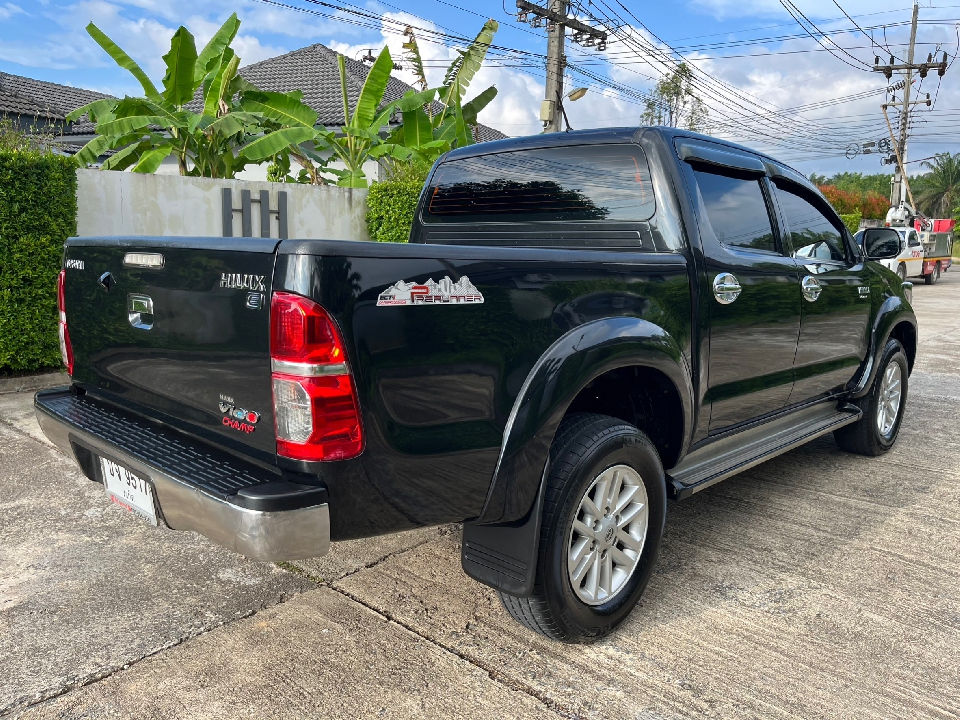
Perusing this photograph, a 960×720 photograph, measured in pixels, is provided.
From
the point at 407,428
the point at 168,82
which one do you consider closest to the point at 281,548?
the point at 407,428

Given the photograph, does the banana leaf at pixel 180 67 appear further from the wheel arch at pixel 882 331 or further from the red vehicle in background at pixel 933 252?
the red vehicle in background at pixel 933 252

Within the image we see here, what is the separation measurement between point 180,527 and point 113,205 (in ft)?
21.9

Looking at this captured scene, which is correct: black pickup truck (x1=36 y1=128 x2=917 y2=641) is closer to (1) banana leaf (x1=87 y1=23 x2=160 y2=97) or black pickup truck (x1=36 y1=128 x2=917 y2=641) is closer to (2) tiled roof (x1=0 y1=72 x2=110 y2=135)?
(1) banana leaf (x1=87 y1=23 x2=160 y2=97)

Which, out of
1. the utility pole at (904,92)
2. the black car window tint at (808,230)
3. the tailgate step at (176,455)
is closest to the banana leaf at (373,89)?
the black car window tint at (808,230)

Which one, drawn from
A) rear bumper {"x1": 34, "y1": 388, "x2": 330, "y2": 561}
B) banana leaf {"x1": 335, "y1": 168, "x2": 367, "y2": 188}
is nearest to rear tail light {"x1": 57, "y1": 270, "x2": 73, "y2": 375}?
rear bumper {"x1": 34, "y1": 388, "x2": 330, "y2": 561}

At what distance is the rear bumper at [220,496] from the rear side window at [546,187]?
76.2 inches

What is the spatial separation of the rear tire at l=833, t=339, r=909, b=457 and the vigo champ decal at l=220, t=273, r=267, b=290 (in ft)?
13.9

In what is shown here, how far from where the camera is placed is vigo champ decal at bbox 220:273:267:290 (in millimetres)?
2195

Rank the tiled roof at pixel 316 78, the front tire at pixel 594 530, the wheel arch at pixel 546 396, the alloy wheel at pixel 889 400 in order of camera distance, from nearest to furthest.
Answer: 1. the wheel arch at pixel 546 396
2. the front tire at pixel 594 530
3. the alloy wheel at pixel 889 400
4. the tiled roof at pixel 316 78

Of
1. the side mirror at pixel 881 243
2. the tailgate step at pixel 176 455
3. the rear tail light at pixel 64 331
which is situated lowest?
the tailgate step at pixel 176 455

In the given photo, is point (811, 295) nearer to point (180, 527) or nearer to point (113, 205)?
point (180, 527)

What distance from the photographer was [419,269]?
7.31 feet

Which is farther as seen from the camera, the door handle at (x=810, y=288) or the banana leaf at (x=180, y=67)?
the banana leaf at (x=180, y=67)

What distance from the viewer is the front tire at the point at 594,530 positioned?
265 cm
